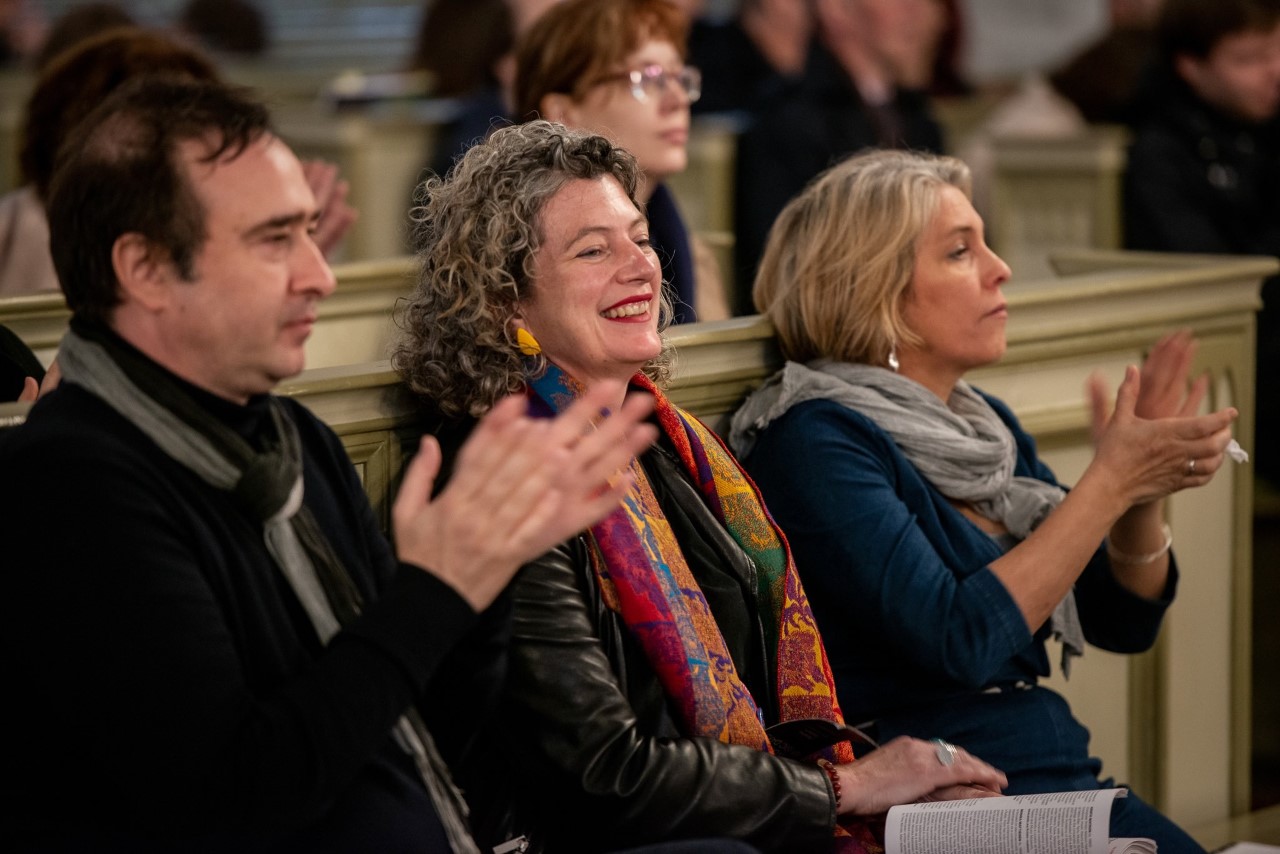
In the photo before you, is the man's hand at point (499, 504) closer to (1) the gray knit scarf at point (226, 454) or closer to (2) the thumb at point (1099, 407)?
(1) the gray knit scarf at point (226, 454)

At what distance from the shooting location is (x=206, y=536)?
5.34 ft

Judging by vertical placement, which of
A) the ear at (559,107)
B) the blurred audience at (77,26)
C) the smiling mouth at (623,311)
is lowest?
the smiling mouth at (623,311)

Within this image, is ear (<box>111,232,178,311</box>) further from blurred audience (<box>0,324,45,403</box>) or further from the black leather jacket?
blurred audience (<box>0,324,45,403</box>)

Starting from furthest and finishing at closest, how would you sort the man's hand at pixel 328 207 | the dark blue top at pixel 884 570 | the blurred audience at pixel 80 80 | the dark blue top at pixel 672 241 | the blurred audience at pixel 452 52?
1. the blurred audience at pixel 452 52
2. the man's hand at pixel 328 207
3. the dark blue top at pixel 672 241
4. the blurred audience at pixel 80 80
5. the dark blue top at pixel 884 570

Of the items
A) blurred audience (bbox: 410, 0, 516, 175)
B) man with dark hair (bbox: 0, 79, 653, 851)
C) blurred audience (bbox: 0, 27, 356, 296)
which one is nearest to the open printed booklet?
man with dark hair (bbox: 0, 79, 653, 851)

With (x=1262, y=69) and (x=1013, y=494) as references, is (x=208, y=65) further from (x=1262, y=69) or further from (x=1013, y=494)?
(x=1262, y=69)

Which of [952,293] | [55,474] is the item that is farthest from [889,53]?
[55,474]

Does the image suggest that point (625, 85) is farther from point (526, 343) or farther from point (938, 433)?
point (526, 343)

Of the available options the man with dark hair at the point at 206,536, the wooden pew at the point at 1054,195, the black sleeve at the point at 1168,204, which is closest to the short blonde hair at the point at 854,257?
the man with dark hair at the point at 206,536

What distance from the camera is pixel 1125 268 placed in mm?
3549

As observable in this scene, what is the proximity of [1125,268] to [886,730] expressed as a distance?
1.40m

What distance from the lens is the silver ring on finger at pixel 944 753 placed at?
226 centimetres

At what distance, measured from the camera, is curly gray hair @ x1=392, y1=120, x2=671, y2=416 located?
2.20 metres

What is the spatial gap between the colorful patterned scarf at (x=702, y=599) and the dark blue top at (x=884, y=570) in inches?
4.5
